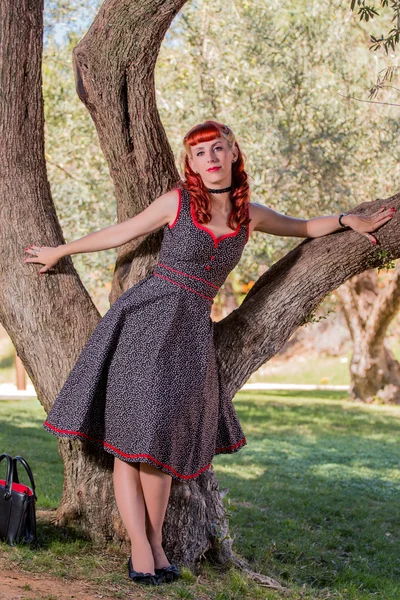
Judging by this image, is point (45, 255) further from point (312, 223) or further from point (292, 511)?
point (292, 511)

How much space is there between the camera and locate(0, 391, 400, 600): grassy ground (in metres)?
3.79

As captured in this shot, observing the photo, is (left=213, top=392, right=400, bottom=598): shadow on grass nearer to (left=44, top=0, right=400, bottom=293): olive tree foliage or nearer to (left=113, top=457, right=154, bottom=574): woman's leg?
(left=113, top=457, right=154, bottom=574): woman's leg

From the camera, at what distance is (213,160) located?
365 cm

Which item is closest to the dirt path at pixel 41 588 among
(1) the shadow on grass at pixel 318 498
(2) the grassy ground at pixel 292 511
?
(2) the grassy ground at pixel 292 511

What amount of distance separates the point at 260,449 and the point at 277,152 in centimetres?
380

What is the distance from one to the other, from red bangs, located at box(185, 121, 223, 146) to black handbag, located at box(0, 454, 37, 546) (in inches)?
67.4

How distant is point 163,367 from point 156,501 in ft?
2.02

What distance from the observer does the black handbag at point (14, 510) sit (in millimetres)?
3707

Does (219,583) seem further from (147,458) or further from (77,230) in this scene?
(77,230)

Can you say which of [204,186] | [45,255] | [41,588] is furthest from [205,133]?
[41,588]

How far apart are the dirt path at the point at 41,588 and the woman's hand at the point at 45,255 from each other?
1.45 m

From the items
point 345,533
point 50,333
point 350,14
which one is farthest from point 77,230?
point 50,333

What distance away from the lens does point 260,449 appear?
31.2 feet

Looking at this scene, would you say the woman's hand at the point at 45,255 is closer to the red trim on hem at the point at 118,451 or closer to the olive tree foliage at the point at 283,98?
the red trim on hem at the point at 118,451
